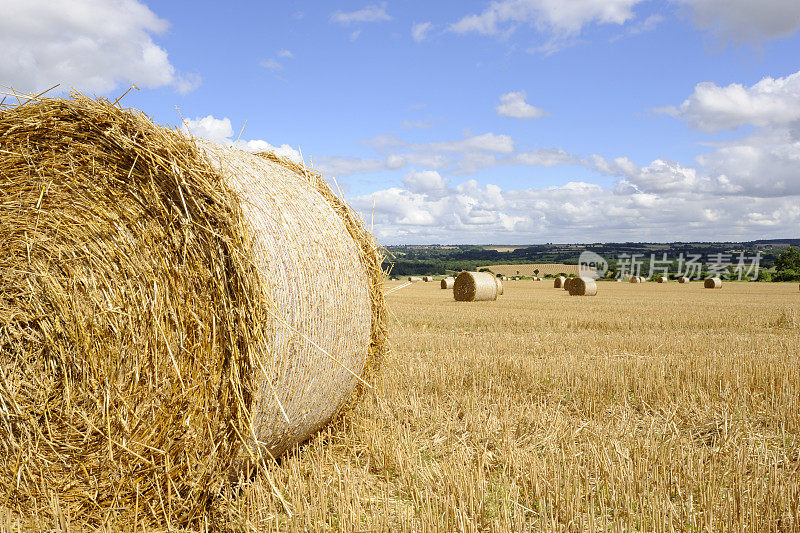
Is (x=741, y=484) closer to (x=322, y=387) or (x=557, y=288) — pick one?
(x=322, y=387)

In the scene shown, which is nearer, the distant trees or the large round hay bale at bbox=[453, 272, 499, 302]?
the large round hay bale at bbox=[453, 272, 499, 302]

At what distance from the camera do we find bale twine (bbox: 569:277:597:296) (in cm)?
2612

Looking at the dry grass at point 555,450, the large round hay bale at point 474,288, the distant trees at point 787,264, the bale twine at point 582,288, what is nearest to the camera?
the dry grass at point 555,450

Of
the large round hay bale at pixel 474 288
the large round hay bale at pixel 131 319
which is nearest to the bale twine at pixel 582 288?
the large round hay bale at pixel 474 288

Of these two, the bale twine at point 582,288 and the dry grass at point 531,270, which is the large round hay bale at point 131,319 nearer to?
the bale twine at point 582,288

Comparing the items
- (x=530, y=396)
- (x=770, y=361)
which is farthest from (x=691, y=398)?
(x=770, y=361)

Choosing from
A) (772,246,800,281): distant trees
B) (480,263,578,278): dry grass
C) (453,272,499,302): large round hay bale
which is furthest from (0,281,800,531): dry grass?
(772,246,800,281): distant trees

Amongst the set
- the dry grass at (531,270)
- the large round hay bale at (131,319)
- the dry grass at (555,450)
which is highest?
the large round hay bale at (131,319)

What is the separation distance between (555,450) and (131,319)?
319 centimetres

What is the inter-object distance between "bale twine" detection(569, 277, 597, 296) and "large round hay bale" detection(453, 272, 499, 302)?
670cm

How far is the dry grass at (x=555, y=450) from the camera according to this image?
3324 millimetres

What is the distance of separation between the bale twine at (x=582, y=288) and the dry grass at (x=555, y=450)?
17671mm

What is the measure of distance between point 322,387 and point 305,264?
923 mm

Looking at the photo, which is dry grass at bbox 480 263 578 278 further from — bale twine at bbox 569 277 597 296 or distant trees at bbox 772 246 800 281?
bale twine at bbox 569 277 597 296
